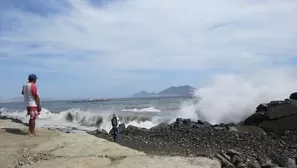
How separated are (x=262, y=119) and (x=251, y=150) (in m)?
6.15

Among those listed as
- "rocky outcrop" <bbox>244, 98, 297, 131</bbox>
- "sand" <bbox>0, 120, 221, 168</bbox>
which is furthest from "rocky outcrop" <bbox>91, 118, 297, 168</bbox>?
"sand" <bbox>0, 120, 221, 168</bbox>

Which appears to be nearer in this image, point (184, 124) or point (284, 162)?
point (284, 162)

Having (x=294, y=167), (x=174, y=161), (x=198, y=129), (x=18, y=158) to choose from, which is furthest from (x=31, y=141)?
(x=198, y=129)

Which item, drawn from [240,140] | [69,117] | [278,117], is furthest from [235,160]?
[69,117]

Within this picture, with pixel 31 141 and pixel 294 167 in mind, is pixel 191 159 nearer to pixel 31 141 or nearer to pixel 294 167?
pixel 31 141

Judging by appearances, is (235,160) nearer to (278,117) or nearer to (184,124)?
(278,117)

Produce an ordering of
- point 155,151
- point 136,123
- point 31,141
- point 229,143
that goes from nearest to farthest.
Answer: point 31,141, point 155,151, point 229,143, point 136,123

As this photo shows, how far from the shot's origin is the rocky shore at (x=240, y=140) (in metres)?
10.4

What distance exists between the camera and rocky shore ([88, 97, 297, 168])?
10.4 meters

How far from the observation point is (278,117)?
673 inches

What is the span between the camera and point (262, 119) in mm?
17797

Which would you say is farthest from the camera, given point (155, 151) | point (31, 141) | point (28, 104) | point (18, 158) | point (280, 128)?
point (280, 128)

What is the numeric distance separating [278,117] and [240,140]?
425 centimetres

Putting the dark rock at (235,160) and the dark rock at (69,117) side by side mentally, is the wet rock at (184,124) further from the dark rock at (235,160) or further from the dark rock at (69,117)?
the dark rock at (69,117)
